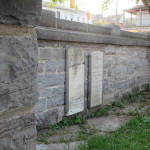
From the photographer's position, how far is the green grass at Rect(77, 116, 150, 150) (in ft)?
10.7

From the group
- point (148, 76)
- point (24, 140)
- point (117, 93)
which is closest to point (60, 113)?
point (117, 93)

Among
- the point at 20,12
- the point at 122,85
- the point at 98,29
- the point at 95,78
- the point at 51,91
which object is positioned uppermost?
the point at 98,29

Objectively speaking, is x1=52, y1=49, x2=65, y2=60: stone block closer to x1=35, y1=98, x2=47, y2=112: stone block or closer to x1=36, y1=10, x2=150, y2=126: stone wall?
x1=36, y1=10, x2=150, y2=126: stone wall

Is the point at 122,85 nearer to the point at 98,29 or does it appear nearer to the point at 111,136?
the point at 98,29

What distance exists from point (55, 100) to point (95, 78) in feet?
4.20

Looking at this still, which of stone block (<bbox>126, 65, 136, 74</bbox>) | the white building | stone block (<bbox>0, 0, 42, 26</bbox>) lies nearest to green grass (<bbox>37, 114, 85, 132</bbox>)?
stone block (<bbox>126, 65, 136, 74</bbox>)

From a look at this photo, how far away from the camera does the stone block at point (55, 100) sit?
4.28 meters

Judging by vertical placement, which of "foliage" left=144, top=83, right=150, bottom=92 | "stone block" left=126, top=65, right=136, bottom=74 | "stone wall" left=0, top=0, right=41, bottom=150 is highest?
"stone wall" left=0, top=0, right=41, bottom=150

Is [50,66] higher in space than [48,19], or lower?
lower

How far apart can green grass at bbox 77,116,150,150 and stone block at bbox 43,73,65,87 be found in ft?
4.09

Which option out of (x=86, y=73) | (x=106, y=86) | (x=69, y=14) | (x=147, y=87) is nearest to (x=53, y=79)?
(x=86, y=73)

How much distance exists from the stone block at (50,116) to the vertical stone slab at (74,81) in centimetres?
17

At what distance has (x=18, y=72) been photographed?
1005 millimetres

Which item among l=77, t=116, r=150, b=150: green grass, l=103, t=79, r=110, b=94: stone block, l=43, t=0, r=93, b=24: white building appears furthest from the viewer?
l=43, t=0, r=93, b=24: white building
